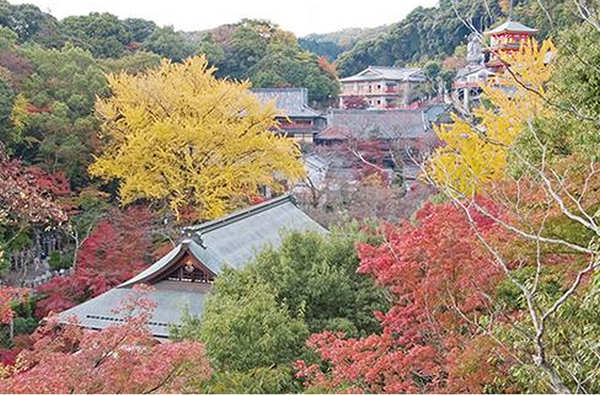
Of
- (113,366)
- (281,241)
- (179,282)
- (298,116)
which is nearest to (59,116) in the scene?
(179,282)

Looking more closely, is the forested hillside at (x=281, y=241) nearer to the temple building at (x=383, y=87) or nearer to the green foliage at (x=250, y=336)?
the green foliage at (x=250, y=336)

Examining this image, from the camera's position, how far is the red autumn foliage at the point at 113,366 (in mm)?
5336

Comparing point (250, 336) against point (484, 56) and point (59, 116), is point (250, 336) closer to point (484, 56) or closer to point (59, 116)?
point (59, 116)

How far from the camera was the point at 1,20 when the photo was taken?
1314 inches

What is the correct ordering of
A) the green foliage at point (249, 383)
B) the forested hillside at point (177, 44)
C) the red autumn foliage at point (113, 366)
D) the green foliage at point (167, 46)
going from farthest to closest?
the green foliage at point (167, 46), the forested hillside at point (177, 44), the green foliage at point (249, 383), the red autumn foliage at point (113, 366)

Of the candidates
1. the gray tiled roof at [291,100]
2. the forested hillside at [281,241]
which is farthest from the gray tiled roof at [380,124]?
the forested hillside at [281,241]

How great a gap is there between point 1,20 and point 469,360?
34.3 m

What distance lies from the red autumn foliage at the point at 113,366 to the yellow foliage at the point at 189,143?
37.9ft

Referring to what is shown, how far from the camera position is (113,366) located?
227 inches

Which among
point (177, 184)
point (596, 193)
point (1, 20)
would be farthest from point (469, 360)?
point (1, 20)

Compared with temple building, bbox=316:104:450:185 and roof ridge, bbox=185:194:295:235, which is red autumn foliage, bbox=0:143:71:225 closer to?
roof ridge, bbox=185:194:295:235

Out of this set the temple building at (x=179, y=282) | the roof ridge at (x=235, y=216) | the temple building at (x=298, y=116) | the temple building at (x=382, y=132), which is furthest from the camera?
the temple building at (x=298, y=116)

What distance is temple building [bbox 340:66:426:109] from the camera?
5728 centimetres

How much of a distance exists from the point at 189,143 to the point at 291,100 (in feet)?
78.4
